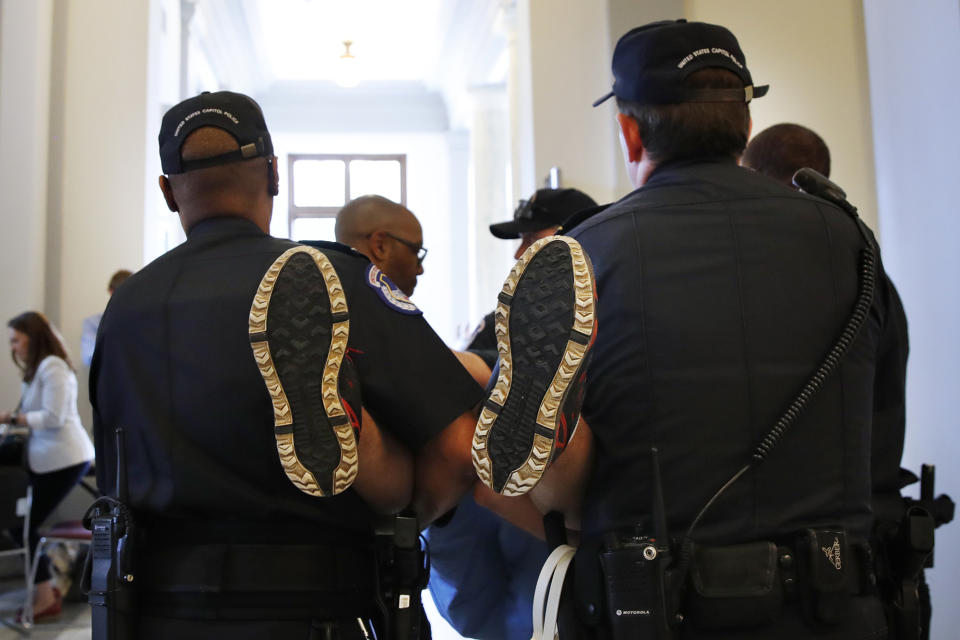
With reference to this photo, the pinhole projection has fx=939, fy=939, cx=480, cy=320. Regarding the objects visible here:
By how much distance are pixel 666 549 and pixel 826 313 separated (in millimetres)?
391

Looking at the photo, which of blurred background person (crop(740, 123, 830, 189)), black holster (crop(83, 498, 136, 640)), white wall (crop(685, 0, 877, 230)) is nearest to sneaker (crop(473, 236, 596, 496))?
black holster (crop(83, 498, 136, 640))

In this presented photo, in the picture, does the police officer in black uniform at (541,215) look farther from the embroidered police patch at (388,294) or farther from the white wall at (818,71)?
the white wall at (818,71)

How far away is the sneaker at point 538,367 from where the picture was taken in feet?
3.46

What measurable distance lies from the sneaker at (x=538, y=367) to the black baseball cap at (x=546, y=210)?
130 cm

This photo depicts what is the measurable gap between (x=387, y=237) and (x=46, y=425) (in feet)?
9.35

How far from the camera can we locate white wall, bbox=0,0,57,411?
5.14 meters

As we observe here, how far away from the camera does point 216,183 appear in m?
1.45

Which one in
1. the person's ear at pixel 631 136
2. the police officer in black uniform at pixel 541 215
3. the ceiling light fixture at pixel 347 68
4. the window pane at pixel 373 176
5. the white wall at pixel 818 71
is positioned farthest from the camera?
the window pane at pixel 373 176

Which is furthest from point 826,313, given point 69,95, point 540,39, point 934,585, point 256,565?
point 69,95

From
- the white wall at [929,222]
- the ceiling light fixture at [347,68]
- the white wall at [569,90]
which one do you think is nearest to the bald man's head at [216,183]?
the white wall at [929,222]

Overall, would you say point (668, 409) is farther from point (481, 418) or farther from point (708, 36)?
point (708, 36)

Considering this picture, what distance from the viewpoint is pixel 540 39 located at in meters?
5.47

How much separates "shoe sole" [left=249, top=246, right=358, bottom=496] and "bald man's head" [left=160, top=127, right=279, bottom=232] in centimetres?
36

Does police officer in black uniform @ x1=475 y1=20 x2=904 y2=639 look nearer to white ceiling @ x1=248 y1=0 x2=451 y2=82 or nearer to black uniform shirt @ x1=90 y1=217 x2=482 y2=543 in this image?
black uniform shirt @ x1=90 y1=217 x2=482 y2=543
